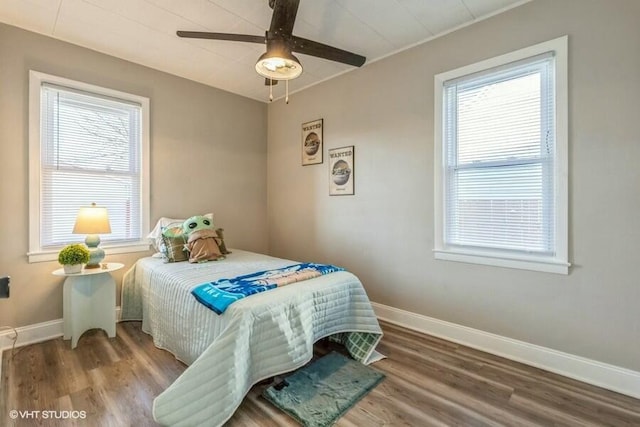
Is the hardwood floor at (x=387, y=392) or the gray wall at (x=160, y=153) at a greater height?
the gray wall at (x=160, y=153)

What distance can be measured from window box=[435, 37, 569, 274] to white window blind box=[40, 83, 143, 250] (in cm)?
305

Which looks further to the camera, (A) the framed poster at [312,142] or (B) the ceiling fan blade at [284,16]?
(A) the framed poster at [312,142]

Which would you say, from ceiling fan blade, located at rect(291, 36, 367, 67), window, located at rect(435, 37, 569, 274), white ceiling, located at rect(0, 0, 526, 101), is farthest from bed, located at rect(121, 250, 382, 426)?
white ceiling, located at rect(0, 0, 526, 101)

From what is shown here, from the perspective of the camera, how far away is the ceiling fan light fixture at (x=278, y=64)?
6.06ft

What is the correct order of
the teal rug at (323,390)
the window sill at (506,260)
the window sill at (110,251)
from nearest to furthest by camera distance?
1. the teal rug at (323,390)
2. the window sill at (506,260)
3. the window sill at (110,251)

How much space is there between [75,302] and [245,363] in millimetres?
1796

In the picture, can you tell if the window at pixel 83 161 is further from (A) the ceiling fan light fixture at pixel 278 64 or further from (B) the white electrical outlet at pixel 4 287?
(A) the ceiling fan light fixture at pixel 278 64

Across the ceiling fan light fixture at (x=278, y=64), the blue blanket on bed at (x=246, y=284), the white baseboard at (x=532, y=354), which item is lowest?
the white baseboard at (x=532, y=354)

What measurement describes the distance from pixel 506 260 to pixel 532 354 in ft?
2.29

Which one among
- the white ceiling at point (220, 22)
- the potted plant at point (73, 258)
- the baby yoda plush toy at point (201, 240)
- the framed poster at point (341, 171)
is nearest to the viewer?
the white ceiling at point (220, 22)

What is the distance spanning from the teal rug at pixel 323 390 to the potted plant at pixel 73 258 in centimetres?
188

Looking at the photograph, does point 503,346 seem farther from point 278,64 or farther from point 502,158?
point 278,64

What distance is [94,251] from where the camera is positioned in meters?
2.59

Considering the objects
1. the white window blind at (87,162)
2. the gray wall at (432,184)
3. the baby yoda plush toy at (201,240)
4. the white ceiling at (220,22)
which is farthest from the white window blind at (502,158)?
the white window blind at (87,162)
